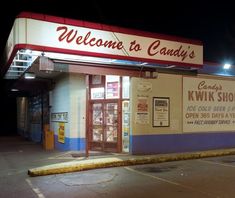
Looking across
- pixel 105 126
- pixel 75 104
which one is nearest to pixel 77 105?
pixel 75 104

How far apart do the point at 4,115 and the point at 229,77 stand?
2885 cm

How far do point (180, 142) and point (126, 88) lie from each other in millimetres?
3700

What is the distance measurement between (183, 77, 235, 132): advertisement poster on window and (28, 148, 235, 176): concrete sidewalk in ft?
4.95

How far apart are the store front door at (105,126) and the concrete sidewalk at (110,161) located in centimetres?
146

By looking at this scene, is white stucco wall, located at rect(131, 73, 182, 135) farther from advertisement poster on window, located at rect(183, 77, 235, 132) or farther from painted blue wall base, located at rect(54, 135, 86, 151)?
painted blue wall base, located at rect(54, 135, 86, 151)

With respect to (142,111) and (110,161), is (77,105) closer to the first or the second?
(142,111)

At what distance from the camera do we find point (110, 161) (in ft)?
41.4

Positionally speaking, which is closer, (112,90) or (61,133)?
(112,90)

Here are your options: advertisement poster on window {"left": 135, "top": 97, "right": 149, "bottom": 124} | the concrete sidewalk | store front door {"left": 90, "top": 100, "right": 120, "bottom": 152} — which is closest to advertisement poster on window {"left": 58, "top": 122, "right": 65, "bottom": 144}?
store front door {"left": 90, "top": 100, "right": 120, "bottom": 152}

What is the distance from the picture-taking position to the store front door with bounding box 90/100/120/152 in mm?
15602

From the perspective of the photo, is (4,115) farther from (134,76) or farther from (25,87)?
(134,76)

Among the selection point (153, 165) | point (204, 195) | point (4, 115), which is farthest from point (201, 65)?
point (4, 115)

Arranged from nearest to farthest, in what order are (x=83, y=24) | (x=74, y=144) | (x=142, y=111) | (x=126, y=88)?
(x=83, y=24)
(x=142, y=111)
(x=126, y=88)
(x=74, y=144)

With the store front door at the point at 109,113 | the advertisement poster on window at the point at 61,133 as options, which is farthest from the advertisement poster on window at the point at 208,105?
the advertisement poster on window at the point at 61,133
